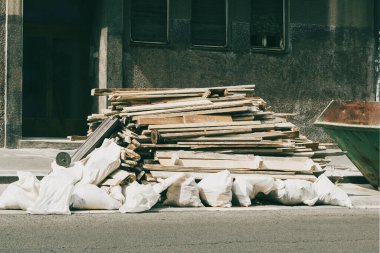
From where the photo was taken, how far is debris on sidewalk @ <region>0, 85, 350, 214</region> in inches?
412

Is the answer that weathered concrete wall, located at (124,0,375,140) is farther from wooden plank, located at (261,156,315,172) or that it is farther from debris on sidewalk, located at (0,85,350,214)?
wooden plank, located at (261,156,315,172)

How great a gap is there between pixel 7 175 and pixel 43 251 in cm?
593

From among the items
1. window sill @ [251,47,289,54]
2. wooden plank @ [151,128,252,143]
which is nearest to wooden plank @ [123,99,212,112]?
wooden plank @ [151,128,252,143]

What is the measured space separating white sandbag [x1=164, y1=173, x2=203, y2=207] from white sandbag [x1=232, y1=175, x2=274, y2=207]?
58cm

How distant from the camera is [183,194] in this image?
10789 mm

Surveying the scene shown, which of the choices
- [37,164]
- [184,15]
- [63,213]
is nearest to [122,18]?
[184,15]

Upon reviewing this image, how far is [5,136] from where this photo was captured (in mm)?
18109

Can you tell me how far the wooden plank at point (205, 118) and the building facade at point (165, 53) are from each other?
6.48 meters

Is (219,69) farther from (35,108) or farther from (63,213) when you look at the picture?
(63,213)

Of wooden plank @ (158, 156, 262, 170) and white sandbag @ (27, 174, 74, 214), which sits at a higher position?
wooden plank @ (158, 156, 262, 170)

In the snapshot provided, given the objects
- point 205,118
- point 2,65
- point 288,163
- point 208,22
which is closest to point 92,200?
point 205,118

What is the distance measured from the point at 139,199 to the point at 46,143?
8420 mm

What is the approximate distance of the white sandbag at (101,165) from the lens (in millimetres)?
11133

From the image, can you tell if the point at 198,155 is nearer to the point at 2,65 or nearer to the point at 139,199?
Result: the point at 139,199
